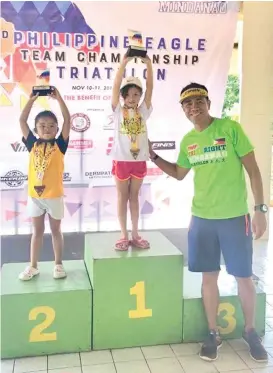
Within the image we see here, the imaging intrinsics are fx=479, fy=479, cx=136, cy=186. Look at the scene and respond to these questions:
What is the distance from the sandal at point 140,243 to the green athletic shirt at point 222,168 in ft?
1.50

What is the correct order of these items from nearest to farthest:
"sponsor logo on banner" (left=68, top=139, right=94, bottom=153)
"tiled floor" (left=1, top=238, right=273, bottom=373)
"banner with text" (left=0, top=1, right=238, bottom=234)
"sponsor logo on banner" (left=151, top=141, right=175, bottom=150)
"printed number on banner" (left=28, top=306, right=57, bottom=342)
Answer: "tiled floor" (left=1, top=238, right=273, bottom=373)
"printed number on banner" (left=28, top=306, right=57, bottom=342)
"banner with text" (left=0, top=1, right=238, bottom=234)
"sponsor logo on banner" (left=68, top=139, right=94, bottom=153)
"sponsor logo on banner" (left=151, top=141, right=175, bottom=150)

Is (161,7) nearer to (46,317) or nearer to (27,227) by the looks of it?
(27,227)

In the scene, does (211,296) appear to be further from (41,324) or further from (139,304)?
(41,324)

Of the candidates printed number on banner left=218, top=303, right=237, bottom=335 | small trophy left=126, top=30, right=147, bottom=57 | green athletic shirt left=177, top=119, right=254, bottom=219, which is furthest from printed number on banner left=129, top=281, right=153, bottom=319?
small trophy left=126, top=30, right=147, bottom=57

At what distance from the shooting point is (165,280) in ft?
8.72

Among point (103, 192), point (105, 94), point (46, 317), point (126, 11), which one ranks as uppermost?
point (126, 11)

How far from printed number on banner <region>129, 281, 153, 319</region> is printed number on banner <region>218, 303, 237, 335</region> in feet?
1.38

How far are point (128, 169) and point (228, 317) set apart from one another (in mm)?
1037

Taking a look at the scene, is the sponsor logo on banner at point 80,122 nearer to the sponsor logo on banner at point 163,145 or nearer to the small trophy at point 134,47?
the sponsor logo on banner at point 163,145

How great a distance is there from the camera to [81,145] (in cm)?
462

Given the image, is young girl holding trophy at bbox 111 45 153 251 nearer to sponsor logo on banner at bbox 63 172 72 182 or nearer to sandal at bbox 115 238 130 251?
sandal at bbox 115 238 130 251

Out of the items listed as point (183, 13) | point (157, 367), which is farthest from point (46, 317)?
point (183, 13)

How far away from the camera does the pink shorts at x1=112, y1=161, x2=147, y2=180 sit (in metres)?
2.85

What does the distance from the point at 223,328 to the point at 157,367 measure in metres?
0.51
